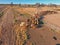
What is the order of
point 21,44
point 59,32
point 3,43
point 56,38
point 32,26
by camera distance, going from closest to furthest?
point 21,44, point 3,43, point 56,38, point 59,32, point 32,26

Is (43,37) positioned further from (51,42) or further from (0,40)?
(0,40)

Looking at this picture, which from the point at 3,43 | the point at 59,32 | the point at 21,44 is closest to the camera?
the point at 21,44

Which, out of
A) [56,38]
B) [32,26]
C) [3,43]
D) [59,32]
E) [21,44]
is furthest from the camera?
[32,26]

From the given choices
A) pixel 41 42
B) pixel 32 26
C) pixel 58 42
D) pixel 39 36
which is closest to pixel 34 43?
pixel 41 42

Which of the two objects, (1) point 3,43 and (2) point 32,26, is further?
(2) point 32,26

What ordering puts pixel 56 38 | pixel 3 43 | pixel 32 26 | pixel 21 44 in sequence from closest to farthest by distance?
pixel 21 44, pixel 3 43, pixel 56 38, pixel 32 26

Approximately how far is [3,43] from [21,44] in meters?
2.53

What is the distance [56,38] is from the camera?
25.2 meters

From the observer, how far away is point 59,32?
28.4m

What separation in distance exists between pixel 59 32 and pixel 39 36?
3.22 meters

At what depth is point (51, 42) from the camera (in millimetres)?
23000

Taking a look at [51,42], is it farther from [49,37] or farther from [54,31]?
[54,31]

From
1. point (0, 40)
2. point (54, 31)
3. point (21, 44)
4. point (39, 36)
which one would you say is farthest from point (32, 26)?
point (21, 44)

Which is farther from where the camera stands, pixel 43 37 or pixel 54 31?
pixel 54 31
